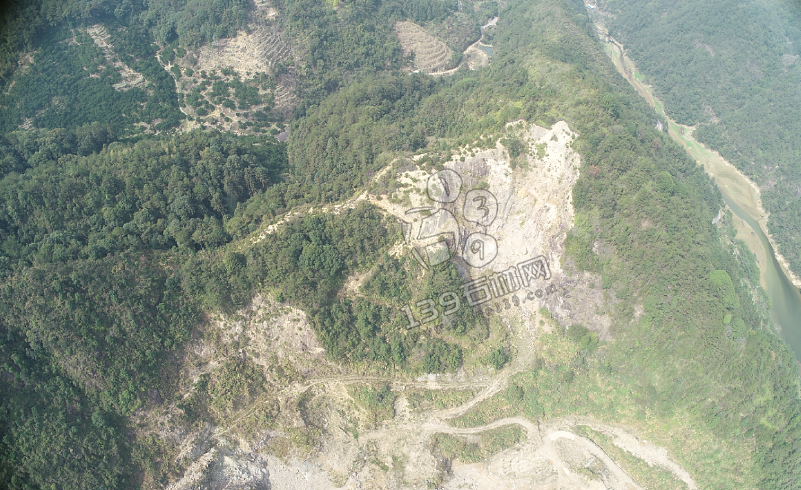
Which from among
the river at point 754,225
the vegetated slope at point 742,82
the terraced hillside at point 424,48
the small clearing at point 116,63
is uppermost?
the small clearing at point 116,63

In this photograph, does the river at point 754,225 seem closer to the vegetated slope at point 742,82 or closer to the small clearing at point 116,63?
the vegetated slope at point 742,82

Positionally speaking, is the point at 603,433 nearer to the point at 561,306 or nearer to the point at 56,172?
the point at 561,306

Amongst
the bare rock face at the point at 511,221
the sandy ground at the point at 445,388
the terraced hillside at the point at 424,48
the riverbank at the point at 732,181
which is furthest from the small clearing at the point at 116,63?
the riverbank at the point at 732,181

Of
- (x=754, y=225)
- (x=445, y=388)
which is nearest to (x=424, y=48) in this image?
(x=754, y=225)

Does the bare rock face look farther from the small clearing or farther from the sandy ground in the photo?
the small clearing

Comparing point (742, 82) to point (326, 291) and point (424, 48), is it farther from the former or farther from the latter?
point (326, 291)

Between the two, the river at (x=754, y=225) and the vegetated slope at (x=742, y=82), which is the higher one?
the vegetated slope at (x=742, y=82)

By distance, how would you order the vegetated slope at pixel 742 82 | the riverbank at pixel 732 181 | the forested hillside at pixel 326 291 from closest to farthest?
1. the forested hillside at pixel 326 291
2. the riverbank at pixel 732 181
3. the vegetated slope at pixel 742 82
